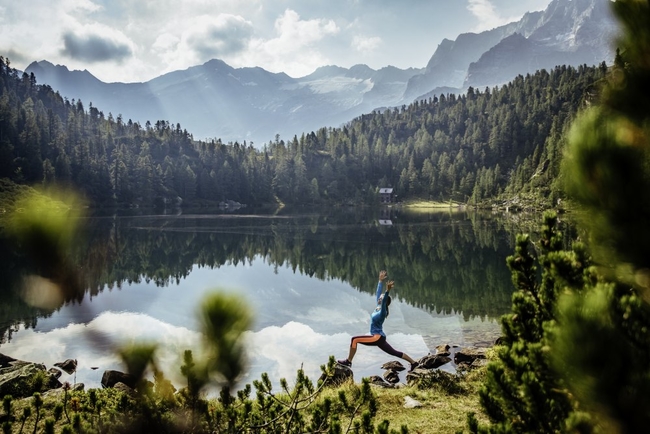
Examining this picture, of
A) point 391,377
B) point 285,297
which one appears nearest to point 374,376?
point 391,377

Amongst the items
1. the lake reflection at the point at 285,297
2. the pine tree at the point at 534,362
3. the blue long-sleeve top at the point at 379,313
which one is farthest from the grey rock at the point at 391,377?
the pine tree at the point at 534,362

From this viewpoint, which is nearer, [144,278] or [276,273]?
[144,278]

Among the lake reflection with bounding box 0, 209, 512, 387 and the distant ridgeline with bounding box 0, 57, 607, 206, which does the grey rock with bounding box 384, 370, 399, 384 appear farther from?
the distant ridgeline with bounding box 0, 57, 607, 206

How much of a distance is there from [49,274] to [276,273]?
3952cm

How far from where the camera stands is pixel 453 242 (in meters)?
57.1

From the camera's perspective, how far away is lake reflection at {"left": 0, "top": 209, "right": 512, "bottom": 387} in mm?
3902

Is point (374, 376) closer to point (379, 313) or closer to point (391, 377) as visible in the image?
point (391, 377)

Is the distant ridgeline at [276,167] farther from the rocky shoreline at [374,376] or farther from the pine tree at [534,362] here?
the pine tree at [534,362]

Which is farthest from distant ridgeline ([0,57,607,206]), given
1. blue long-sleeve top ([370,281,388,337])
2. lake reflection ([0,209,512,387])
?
blue long-sleeve top ([370,281,388,337])

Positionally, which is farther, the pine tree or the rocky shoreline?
the rocky shoreline

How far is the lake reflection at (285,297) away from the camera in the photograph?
390 centimetres

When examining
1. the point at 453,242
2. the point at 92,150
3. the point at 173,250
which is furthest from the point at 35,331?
the point at 92,150

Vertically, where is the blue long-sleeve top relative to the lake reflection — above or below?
above

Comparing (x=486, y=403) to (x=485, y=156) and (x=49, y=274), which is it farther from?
(x=485, y=156)
